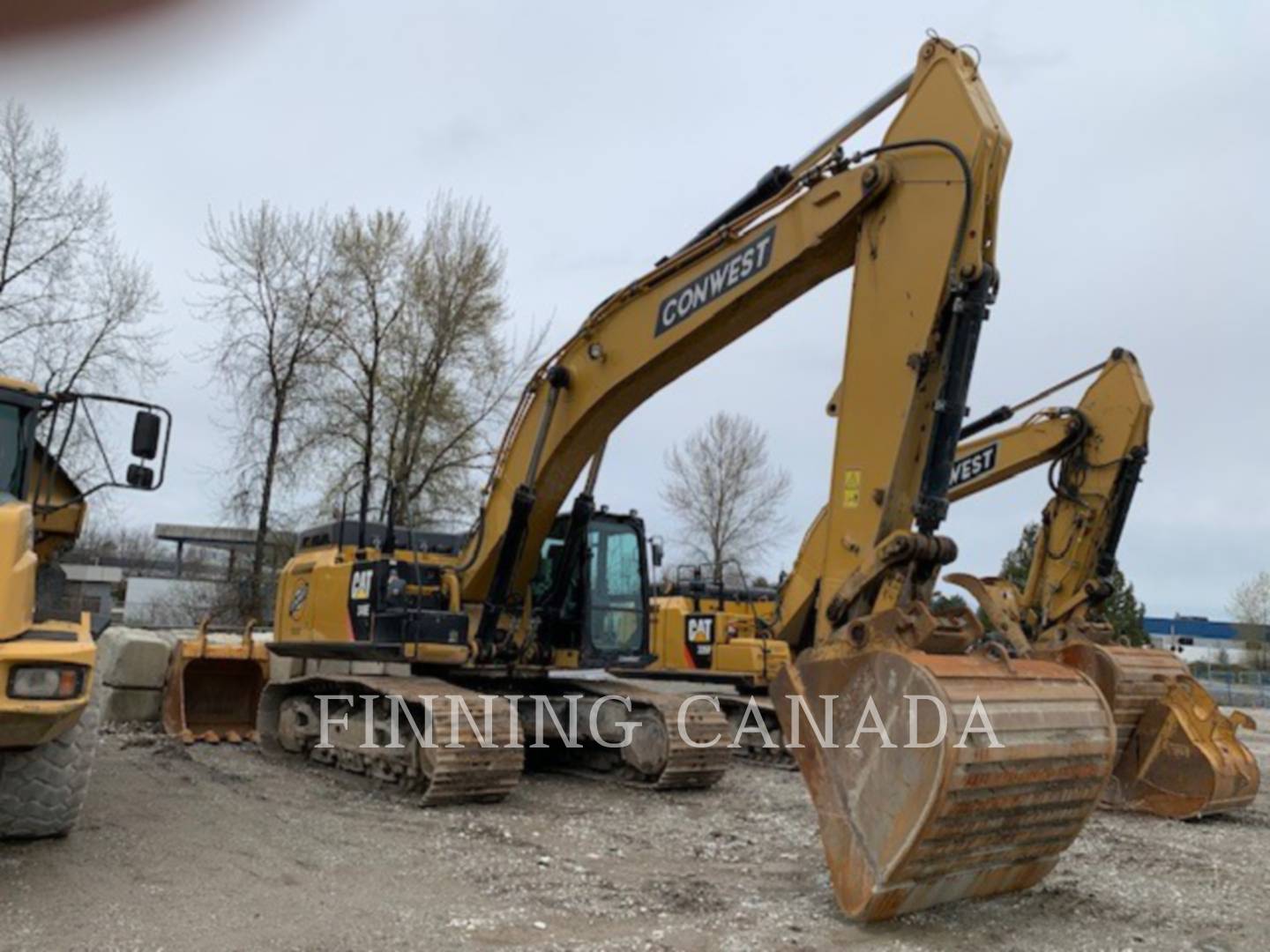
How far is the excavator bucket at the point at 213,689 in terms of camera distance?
444 inches

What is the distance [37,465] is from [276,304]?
19.7 m

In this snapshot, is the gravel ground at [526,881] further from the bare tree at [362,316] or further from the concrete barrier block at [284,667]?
the bare tree at [362,316]

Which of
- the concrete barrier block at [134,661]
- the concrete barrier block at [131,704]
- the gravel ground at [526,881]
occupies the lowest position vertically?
the gravel ground at [526,881]

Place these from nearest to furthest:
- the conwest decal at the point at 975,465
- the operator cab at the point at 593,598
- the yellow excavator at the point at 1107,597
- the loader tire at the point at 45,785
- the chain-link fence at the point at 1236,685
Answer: the loader tire at the point at 45,785, the yellow excavator at the point at 1107,597, the operator cab at the point at 593,598, the conwest decal at the point at 975,465, the chain-link fence at the point at 1236,685

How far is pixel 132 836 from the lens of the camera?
673 cm

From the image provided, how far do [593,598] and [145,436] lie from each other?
472cm

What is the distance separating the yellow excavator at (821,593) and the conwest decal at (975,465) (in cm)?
328

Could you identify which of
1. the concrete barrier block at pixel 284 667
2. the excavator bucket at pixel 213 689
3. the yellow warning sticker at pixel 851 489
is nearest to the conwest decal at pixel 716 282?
the yellow warning sticker at pixel 851 489

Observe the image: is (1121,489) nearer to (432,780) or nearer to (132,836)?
(432,780)

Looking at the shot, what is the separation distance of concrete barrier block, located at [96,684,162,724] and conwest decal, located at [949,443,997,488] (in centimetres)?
861

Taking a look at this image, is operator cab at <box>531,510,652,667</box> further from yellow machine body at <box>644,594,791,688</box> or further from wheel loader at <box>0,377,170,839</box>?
wheel loader at <box>0,377,170,839</box>

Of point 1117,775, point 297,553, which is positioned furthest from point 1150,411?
point 297,553

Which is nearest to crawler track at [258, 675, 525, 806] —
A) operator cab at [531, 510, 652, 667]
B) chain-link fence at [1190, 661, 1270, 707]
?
operator cab at [531, 510, 652, 667]

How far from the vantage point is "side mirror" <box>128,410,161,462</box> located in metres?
6.09
